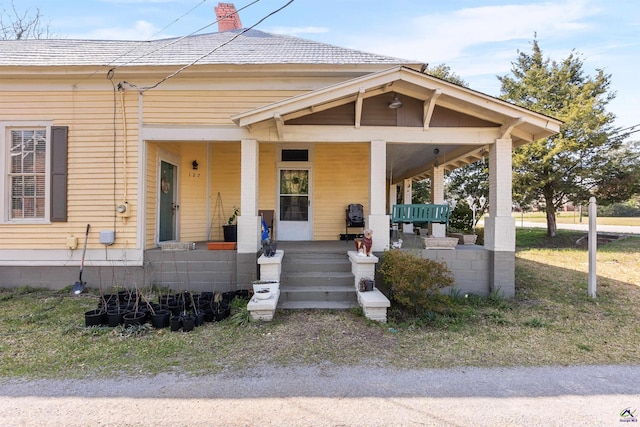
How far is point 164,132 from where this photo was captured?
6430mm

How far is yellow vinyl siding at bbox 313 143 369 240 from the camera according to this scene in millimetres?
8344

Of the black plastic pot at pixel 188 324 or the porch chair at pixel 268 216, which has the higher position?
the porch chair at pixel 268 216

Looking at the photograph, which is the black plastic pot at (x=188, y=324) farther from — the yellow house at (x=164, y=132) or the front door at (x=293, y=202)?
the front door at (x=293, y=202)

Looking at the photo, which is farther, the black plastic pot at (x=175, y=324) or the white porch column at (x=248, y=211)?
the white porch column at (x=248, y=211)

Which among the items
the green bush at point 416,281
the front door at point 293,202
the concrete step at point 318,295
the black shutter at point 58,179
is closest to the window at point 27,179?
the black shutter at point 58,179

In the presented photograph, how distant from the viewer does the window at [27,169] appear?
253 inches

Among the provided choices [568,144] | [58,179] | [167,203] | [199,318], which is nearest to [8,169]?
[58,179]

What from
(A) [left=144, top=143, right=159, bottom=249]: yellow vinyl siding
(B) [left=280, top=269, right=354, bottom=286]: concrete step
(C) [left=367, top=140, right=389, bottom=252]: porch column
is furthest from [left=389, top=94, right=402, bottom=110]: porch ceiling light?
(A) [left=144, top=143, right=159, bottom=249]: yellow vinyl siding

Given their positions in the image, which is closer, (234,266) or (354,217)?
(234,266)

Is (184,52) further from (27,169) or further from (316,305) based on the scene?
(316,305)

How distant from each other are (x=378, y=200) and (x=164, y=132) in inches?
164

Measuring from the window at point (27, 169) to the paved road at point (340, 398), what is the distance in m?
4.53

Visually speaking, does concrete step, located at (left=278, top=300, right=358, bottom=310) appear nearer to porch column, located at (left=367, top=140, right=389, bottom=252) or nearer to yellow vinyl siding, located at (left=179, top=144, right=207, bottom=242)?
porch column, located at (left=367, top=140, right=389, bottom=252)

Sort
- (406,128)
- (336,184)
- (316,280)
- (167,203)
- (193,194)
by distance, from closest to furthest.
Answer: (316,280)
(406,128)
(167,203)
(193,194)
(336,184)
